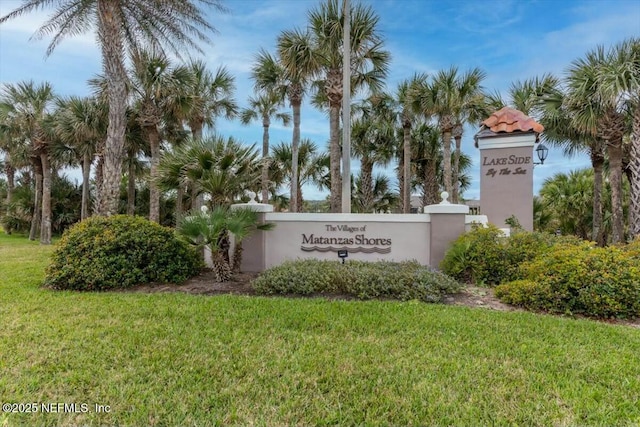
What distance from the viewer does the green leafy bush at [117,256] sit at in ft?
22.1

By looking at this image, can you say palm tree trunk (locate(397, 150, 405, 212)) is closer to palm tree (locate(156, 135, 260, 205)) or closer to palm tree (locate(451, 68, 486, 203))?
palm tree (locate(451, 68, 486, 203))

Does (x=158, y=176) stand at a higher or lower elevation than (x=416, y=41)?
lower

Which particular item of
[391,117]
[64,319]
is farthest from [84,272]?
[391,117]

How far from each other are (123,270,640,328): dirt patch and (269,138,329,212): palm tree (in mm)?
12250

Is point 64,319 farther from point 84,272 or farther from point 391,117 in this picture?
point 391,117

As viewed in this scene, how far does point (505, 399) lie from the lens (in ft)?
9.32

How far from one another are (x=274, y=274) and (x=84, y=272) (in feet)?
12.3

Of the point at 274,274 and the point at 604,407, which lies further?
the point at 274,274

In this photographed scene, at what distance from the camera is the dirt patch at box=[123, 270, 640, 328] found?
5887 mm

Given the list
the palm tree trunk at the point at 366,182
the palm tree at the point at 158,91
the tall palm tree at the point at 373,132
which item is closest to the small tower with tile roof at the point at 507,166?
the tall palm tree at the point at 373,132

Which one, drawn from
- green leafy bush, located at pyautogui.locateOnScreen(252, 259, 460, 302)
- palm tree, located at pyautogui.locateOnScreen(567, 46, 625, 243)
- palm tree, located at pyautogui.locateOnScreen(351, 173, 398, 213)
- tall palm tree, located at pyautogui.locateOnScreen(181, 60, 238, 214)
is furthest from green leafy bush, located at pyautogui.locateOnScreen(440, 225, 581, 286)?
palm tree, located at pyautogui.locateOnScreen(351, 173, 398, 213)

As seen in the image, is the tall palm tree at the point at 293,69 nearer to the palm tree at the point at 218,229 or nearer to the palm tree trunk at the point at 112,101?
the palm tree trunk at the point at 112,101

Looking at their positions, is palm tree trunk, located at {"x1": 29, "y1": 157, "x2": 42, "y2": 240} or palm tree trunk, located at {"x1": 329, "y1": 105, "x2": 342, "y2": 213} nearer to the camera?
palm tree trunk, located at {"x1": 329, "y1": 105, "x2": 342, "y2": 213}

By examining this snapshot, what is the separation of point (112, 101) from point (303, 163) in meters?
11.5
